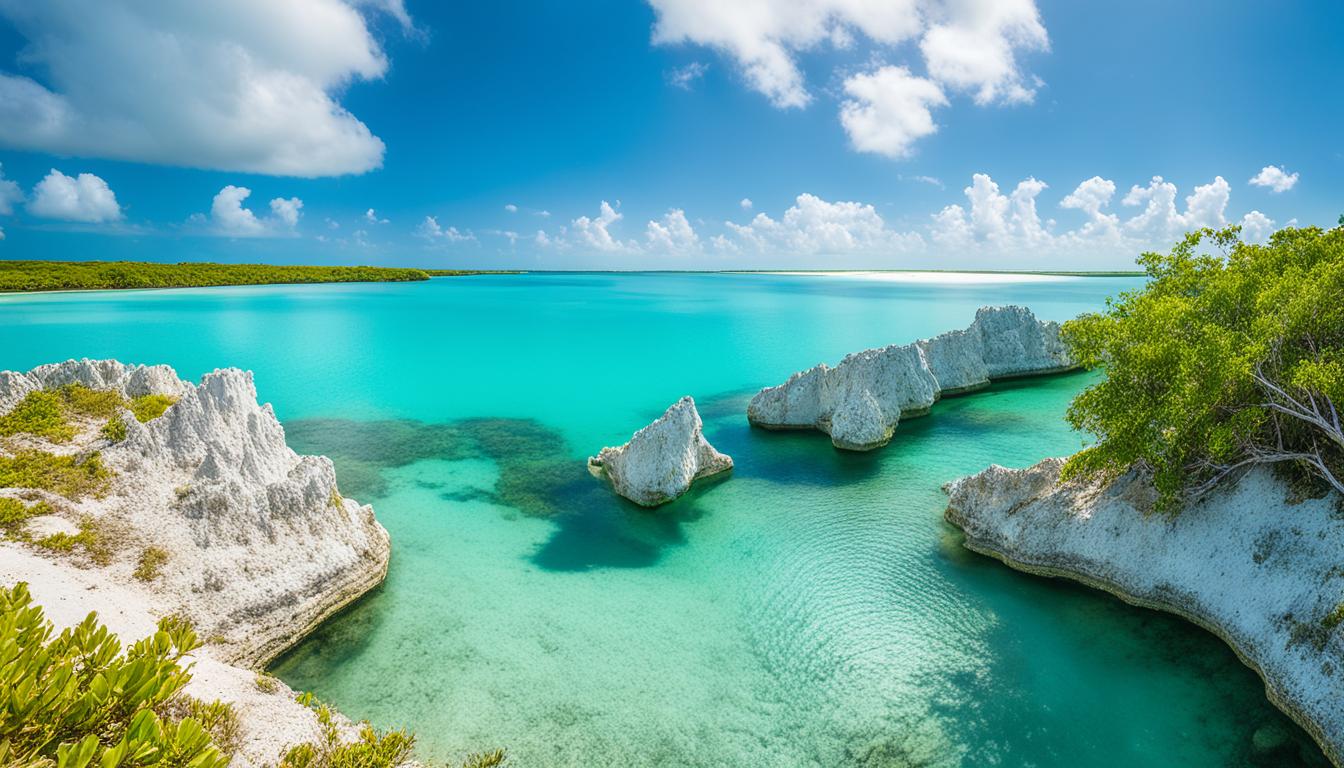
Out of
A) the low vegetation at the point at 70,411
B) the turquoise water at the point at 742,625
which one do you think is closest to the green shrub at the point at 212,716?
the turquoise water at the point at 742,625

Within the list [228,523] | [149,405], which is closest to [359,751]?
[228,523]

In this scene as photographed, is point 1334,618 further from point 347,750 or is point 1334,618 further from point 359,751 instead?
point 347,750

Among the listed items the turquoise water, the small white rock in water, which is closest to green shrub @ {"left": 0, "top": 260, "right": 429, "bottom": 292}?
the turquoise water

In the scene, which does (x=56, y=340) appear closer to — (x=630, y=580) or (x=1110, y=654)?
(x=630, y=580)

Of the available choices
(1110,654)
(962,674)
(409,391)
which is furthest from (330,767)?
(409,391)

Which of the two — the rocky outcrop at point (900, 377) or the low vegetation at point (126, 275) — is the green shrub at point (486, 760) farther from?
the low vegetation at point (126, 275)
